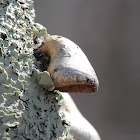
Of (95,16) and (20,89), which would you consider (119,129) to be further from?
(20,89)

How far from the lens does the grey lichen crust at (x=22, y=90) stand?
578 millimetres

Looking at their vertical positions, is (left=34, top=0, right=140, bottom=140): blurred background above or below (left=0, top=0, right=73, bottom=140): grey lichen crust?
above

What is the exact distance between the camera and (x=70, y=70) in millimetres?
621

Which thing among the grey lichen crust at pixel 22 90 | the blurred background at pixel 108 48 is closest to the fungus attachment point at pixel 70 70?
the grey lichen crust at pixel 22 90

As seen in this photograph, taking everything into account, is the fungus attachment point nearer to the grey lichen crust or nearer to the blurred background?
the grey lichen crust

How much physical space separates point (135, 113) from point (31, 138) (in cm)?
277

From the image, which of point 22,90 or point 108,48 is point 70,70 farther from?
point 108,48

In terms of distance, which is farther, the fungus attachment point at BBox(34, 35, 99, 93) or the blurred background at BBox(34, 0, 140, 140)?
the blurred background at BBox(34, 0, 140, 140)

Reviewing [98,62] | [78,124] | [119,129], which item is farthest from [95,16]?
[78,124]

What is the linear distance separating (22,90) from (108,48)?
2743 mm

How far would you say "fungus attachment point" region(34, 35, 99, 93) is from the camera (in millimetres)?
614

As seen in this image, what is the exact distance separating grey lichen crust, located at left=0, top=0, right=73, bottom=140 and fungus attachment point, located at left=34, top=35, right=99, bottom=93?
25mm

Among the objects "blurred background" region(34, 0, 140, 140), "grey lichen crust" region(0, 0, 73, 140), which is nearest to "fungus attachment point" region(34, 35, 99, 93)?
"grey lichen crust" region(0, 0, 73, 140)

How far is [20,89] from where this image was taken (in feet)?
2.03
